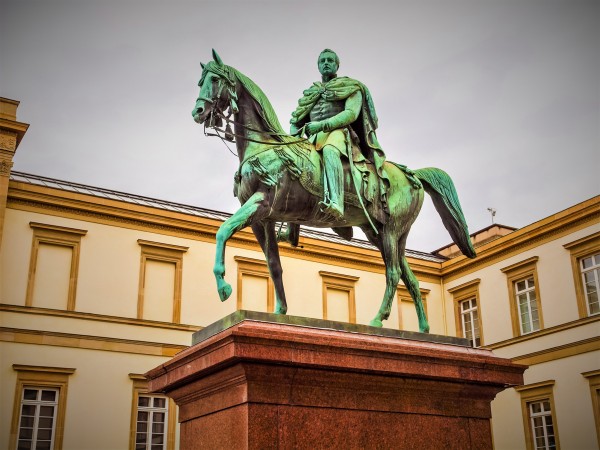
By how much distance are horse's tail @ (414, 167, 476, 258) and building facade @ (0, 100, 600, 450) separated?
15.1 m

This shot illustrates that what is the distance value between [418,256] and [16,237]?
1582cm

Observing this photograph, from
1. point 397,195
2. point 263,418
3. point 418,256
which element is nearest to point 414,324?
point 418,256

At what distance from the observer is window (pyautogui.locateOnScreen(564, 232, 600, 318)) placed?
2220 centimetres

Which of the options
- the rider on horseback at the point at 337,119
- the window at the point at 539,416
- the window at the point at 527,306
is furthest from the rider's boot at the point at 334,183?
the window at the point at 527,306

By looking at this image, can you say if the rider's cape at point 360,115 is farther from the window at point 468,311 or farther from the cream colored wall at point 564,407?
the window at point 468,311

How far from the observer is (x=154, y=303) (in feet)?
74.2

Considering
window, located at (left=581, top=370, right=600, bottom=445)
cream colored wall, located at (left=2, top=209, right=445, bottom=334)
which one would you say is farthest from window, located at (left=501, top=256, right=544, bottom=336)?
cream colored wall, located at (left=2, top=209, right=445, bottom=334)

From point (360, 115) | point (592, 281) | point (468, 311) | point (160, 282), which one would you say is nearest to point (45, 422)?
point (160, 282)

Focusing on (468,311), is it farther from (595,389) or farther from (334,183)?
(334,183)

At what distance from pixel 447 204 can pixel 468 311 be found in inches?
791

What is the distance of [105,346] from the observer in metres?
21.4

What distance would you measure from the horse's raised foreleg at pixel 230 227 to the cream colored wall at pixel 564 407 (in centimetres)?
1754

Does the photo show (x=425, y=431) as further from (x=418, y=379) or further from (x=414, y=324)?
(x=414, y=324)

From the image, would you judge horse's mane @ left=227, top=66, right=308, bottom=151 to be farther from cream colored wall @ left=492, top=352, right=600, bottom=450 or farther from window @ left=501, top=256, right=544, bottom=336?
window @ left=501, top=256, right=544, bottom=336
